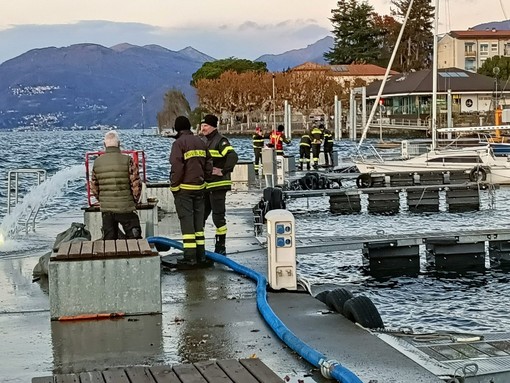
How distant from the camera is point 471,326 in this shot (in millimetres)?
13305

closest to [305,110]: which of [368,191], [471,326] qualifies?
[368,191]

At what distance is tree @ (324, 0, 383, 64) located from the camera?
157 metres

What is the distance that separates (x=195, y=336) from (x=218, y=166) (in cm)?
516

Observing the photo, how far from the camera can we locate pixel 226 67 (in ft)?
520

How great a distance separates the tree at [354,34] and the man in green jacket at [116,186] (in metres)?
147

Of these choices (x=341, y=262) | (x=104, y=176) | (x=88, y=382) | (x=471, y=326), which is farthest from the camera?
(x=341, y=262)

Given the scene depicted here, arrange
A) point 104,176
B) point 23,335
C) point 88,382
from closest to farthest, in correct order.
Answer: point 88,382 < point 23,335 < point 104,176

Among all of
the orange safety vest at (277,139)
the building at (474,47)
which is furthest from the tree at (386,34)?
the orange safety vest at (277,139)

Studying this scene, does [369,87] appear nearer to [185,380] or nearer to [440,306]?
[440,306]

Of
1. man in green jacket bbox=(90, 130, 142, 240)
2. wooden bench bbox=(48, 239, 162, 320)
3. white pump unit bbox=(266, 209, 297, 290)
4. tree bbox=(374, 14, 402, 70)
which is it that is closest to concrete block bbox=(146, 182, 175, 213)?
man in green jacket bbox=(90, 130, 142, 240)

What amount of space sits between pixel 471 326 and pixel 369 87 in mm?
110253

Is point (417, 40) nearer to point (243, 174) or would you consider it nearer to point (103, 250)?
point (243, 174)

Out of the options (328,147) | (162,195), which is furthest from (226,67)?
(162,195)

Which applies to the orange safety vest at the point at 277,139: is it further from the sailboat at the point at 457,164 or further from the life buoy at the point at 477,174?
the life buoy at the point at 477,174
